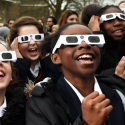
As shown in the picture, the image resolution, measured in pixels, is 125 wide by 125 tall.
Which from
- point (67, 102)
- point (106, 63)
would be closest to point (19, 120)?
point (67, 102)

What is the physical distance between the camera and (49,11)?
20.9m

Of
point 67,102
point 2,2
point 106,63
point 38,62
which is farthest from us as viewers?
point 2,2

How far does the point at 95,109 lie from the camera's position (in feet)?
4.95

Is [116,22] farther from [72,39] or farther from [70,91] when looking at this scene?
[70,91]

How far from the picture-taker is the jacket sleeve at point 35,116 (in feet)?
5.67

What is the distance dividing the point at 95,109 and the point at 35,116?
0.50m

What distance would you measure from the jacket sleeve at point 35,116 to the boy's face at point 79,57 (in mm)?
443

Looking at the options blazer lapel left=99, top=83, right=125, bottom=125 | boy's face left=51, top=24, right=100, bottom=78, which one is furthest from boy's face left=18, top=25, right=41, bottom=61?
blazer lapel left=99, top=83, right=125, bottom=125

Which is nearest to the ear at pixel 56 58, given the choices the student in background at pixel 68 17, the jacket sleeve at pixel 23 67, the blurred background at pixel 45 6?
the jacket sleeve at pixel 23 67

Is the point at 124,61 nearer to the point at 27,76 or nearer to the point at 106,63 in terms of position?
the point at 106,63

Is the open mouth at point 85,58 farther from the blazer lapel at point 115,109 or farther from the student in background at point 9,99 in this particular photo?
the student in background at point 9,99

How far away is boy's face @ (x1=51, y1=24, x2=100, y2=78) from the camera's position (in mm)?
1927

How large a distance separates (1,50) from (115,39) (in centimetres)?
160

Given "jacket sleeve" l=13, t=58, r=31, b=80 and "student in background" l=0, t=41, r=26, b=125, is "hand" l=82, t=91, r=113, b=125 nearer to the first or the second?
"student in background" l=0, t=41, r=26, b=125
